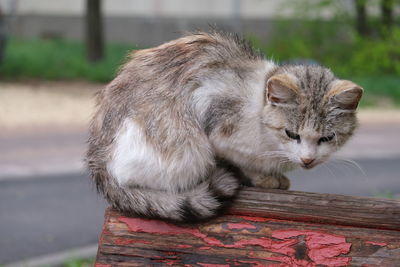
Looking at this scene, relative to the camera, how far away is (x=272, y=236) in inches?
113

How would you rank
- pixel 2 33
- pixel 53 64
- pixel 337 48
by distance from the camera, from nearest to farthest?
1. pixel 2 33
2. pixel 53 64
3. pixel 337 48

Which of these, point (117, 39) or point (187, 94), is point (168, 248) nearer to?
point (187, 94)

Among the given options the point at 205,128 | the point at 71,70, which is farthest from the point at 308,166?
the point at 71,70

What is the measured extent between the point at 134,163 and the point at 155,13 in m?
20.8

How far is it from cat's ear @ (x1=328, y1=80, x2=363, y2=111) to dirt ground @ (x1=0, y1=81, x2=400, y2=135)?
843 centimetres

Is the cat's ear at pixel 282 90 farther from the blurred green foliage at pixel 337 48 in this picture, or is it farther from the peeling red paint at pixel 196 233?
the blurred green foliage at pixel 337 48

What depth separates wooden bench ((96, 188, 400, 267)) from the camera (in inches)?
111

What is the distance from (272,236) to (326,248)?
0.23 meters

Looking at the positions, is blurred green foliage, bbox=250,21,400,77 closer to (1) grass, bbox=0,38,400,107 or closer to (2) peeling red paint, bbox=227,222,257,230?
(1) grass, bbox=0,38,400,107

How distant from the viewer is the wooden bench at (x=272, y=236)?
2818mm

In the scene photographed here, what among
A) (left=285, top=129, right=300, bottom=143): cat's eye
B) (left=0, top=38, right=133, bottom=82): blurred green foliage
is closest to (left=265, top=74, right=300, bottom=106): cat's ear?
(left=285, top=129, right=300, bottom=143): cat's eye

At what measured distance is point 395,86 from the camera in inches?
663

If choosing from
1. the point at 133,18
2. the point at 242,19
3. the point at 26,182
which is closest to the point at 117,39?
the point at 133,18

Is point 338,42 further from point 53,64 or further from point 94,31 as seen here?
point 53,64
